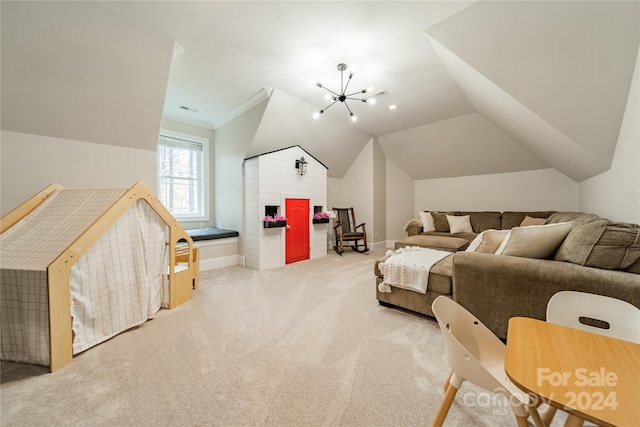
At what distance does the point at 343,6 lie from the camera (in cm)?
194

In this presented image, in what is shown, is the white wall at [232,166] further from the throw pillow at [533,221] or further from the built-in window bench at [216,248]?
the throw pillow at [533,221]

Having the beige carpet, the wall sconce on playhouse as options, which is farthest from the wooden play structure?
the wall sconce on playhouse

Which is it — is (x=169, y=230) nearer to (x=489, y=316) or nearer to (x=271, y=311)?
(x=271, y=311)

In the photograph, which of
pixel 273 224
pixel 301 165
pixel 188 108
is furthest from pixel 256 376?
pixel 188 108

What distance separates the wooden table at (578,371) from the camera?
1.80 feet

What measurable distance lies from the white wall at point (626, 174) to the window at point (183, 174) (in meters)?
5.42

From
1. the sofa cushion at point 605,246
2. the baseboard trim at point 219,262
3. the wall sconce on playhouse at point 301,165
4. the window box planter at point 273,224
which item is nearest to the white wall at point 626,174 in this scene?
the sofa cushion at point 605,246

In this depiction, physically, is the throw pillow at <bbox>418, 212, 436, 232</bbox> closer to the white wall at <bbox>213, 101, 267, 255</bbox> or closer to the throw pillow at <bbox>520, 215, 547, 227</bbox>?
the throw pillow at <bbox>520, 215, 547, 227</bbox>

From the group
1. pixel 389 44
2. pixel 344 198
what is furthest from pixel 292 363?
pixel 344 198

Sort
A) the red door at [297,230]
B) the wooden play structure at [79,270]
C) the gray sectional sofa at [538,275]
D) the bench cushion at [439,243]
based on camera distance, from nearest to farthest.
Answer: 1. the gray sectional sofa at [538,275]
2. the wooden play structure at [79,270]
3. the bench cushion at [439,243]
4. the red door at [297,230]

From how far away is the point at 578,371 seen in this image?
0.67 m

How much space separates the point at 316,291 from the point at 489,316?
1776 millimetres

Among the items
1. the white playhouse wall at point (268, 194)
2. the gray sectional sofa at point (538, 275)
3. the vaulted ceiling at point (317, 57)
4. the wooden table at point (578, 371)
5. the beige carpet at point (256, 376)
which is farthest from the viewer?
the white playhouse wall at point (268, 194)

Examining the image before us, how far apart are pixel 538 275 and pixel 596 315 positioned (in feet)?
2.02
